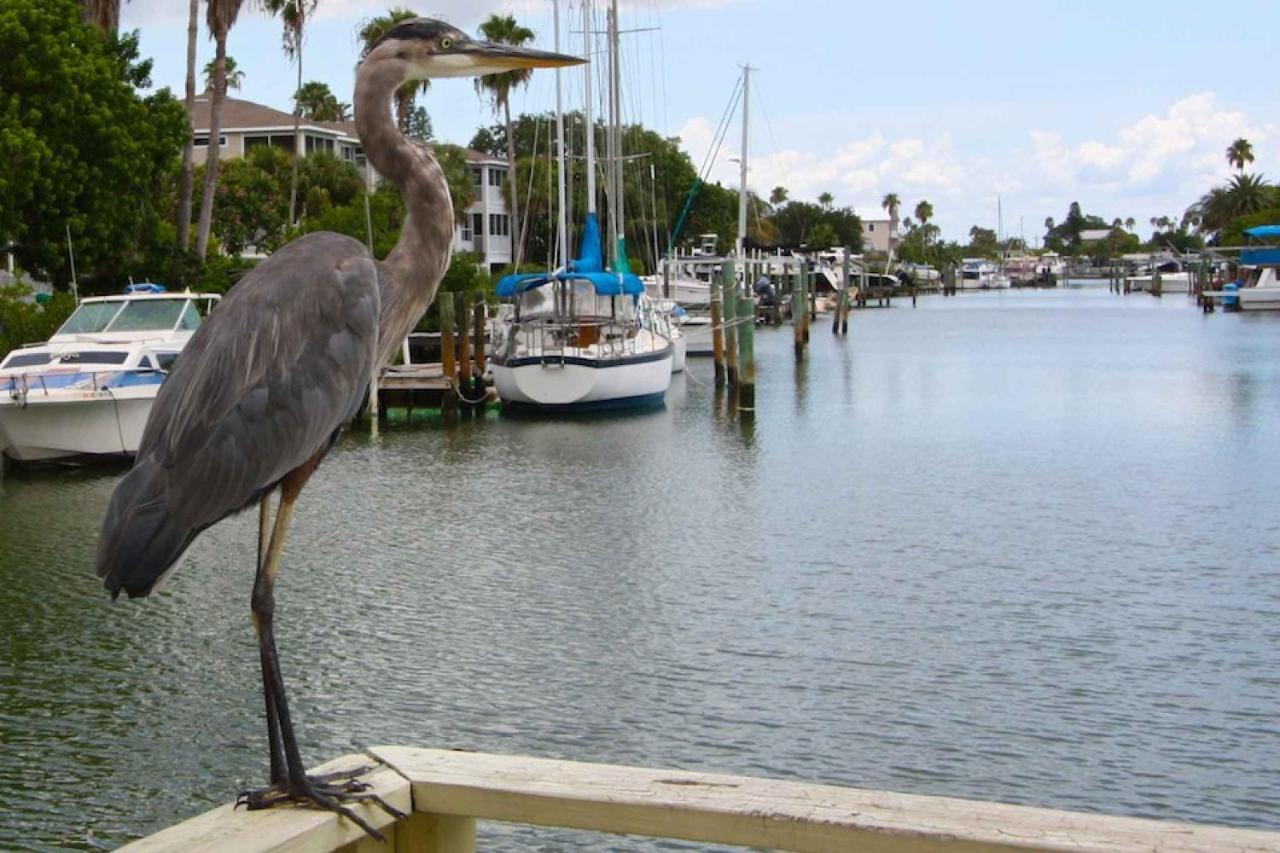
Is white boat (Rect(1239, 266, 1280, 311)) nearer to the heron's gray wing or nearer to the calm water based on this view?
the calm water

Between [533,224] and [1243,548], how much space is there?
6753 centimetres

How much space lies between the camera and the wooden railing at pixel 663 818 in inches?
130

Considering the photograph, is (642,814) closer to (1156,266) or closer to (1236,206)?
(1236,206)

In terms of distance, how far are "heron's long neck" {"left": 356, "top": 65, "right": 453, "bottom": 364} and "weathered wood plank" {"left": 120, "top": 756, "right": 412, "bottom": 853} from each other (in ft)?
5.81

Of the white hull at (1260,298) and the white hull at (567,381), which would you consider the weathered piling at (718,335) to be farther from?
the white hull at (1260,298)

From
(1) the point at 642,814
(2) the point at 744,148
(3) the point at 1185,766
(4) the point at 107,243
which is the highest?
(2) the point at 744,148

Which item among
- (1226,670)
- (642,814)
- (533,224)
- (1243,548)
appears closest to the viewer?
(642,814)

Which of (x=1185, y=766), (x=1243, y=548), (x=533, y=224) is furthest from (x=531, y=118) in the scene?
(x=1185, y=766)

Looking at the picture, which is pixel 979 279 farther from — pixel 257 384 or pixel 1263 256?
pixel 257 384

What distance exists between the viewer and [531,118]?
101m

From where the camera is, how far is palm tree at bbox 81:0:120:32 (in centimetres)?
3572

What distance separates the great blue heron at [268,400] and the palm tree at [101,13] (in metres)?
33.1

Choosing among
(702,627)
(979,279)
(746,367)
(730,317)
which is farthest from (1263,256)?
(979,279)

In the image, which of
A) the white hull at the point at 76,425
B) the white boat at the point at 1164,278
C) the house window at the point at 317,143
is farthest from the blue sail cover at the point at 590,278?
the white boat at the point at 1164,278
